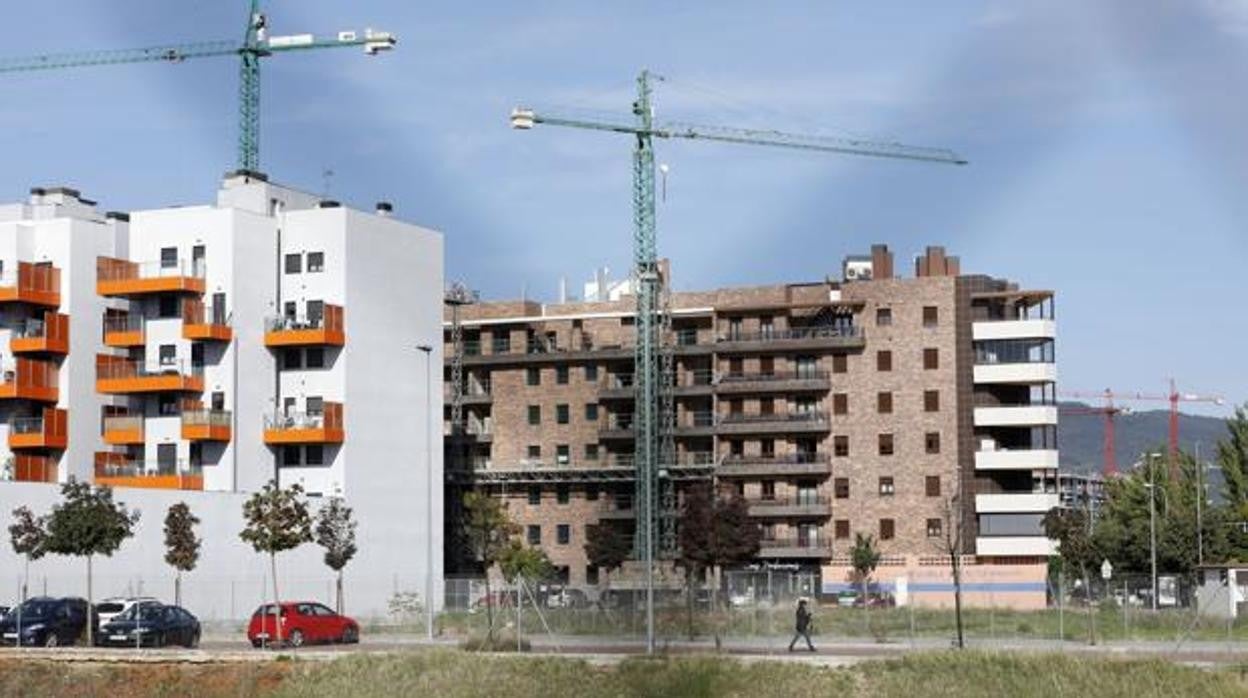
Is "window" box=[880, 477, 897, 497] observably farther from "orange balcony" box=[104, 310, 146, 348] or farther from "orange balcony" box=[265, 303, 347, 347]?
"orange balcony" box=[104, 310, 146, 348]

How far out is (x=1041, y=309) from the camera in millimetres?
140000

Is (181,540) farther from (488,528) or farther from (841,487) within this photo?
(841,487)

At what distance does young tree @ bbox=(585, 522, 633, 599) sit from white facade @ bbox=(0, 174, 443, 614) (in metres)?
27.1

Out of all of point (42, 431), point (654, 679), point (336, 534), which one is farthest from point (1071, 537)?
point (654, 679)

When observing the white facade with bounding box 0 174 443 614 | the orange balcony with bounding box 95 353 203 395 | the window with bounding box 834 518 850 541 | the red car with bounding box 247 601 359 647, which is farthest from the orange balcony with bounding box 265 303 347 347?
the window with bounding box 834 518 850 541

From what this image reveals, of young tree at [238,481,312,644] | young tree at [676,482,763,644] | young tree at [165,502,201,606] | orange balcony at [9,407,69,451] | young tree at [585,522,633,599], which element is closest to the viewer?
young tree at [238,481,312,644]

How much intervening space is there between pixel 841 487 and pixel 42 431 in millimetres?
58083

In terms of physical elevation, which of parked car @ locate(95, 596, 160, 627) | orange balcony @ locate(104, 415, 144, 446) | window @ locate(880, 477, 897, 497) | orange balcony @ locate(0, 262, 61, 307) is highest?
orange balcony @ locate(0, 262, 61, 307)

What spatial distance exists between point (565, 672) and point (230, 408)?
62.8 metres

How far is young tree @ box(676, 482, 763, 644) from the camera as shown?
412ft

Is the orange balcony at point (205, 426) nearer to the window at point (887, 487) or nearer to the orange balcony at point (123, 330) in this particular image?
the orange balcony at point (123, 330)

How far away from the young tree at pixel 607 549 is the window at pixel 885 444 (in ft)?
65.9

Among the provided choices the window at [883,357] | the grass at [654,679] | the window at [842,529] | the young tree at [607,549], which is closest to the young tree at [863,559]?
the window at [842,529]

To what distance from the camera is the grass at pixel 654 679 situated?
40781 mm
